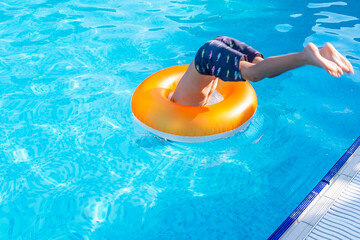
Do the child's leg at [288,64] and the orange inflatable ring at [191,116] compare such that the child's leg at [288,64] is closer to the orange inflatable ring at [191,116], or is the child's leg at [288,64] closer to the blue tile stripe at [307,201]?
the orange inflatable ring at [191,116]

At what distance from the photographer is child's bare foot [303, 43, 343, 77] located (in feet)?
7.26

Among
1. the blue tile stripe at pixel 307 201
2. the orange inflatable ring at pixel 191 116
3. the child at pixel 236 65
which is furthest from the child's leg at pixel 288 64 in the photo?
the blue tile stripe at pixel 307 201

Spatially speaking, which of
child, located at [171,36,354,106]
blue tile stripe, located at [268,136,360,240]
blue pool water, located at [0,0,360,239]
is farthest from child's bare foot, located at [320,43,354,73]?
blue pool water, located at [0,0,360,239]

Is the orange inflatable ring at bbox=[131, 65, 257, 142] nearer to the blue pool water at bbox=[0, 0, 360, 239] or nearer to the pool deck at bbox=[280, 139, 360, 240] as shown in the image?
the blue pool water at bbox=[0, 0, 360, 239]

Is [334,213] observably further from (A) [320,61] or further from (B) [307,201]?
(A) [320,61]

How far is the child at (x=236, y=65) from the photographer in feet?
7.68

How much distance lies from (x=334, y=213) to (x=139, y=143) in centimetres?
181

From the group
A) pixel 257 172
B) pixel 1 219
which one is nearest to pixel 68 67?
pixel 1 219

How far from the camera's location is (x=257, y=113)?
3.98 m

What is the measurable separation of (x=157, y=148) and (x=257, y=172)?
0.93 meters

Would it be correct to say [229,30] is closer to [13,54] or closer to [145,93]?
[145,93]

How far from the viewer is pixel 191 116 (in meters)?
3.37

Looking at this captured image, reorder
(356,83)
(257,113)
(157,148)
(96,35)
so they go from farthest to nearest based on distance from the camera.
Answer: (96,35) < (356,83) < (257,113) < (157,148)

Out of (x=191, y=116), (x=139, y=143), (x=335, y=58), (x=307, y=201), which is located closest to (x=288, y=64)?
(x=335, y=58)
